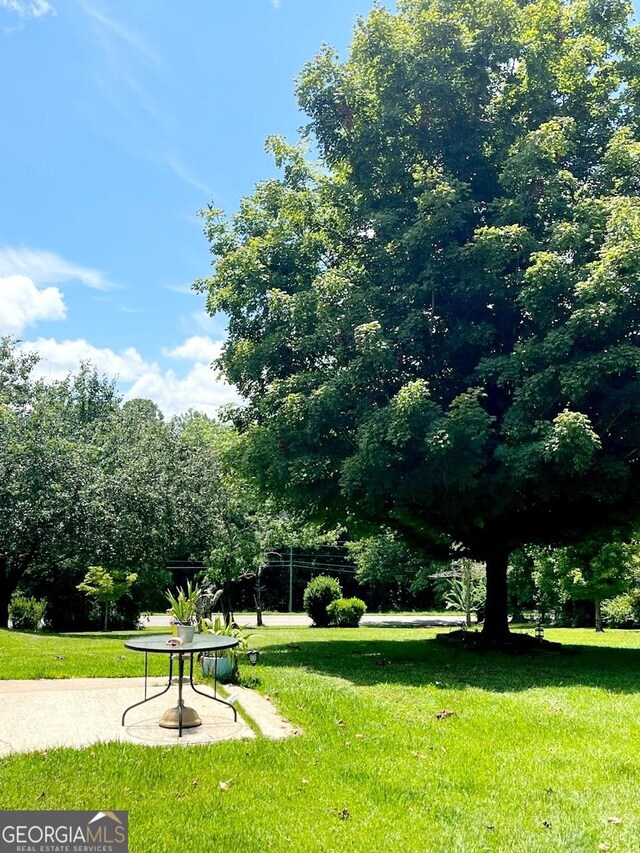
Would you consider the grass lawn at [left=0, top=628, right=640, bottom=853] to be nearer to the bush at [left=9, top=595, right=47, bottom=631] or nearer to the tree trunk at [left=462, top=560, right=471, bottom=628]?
the tree trunk at [left=462, top=560, right=471, bottom=628]

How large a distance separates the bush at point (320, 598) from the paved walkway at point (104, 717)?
14.1 m

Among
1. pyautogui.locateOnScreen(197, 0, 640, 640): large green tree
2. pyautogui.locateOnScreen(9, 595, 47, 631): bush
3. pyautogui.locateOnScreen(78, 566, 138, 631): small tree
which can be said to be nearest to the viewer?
pyautogui.locateOnScreen(197, 0, 640, 640): large green tree

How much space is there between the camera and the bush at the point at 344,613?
840 inches

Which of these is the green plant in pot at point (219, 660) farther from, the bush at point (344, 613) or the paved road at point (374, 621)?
the paved road at point (374, 621)

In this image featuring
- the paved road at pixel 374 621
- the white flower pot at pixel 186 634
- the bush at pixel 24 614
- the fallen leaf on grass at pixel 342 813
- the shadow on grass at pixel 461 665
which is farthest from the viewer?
the paved road at pixel 374 621

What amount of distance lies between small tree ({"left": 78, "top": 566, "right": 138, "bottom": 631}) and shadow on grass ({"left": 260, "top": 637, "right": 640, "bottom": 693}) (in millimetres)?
6505


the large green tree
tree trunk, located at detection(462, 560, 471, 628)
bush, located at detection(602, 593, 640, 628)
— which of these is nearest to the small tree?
the large green tree

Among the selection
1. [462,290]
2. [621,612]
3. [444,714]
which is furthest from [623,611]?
[444,714]

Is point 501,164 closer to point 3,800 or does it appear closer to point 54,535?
point 3,800

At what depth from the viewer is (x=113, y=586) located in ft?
59.3

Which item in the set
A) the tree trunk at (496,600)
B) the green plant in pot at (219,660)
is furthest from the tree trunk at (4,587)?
the tree trunk at (496,600)

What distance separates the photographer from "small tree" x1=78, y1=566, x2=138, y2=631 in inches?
697

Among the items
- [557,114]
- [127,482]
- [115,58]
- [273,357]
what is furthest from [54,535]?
[557,114]

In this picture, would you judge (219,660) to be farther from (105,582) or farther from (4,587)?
(4,587)
